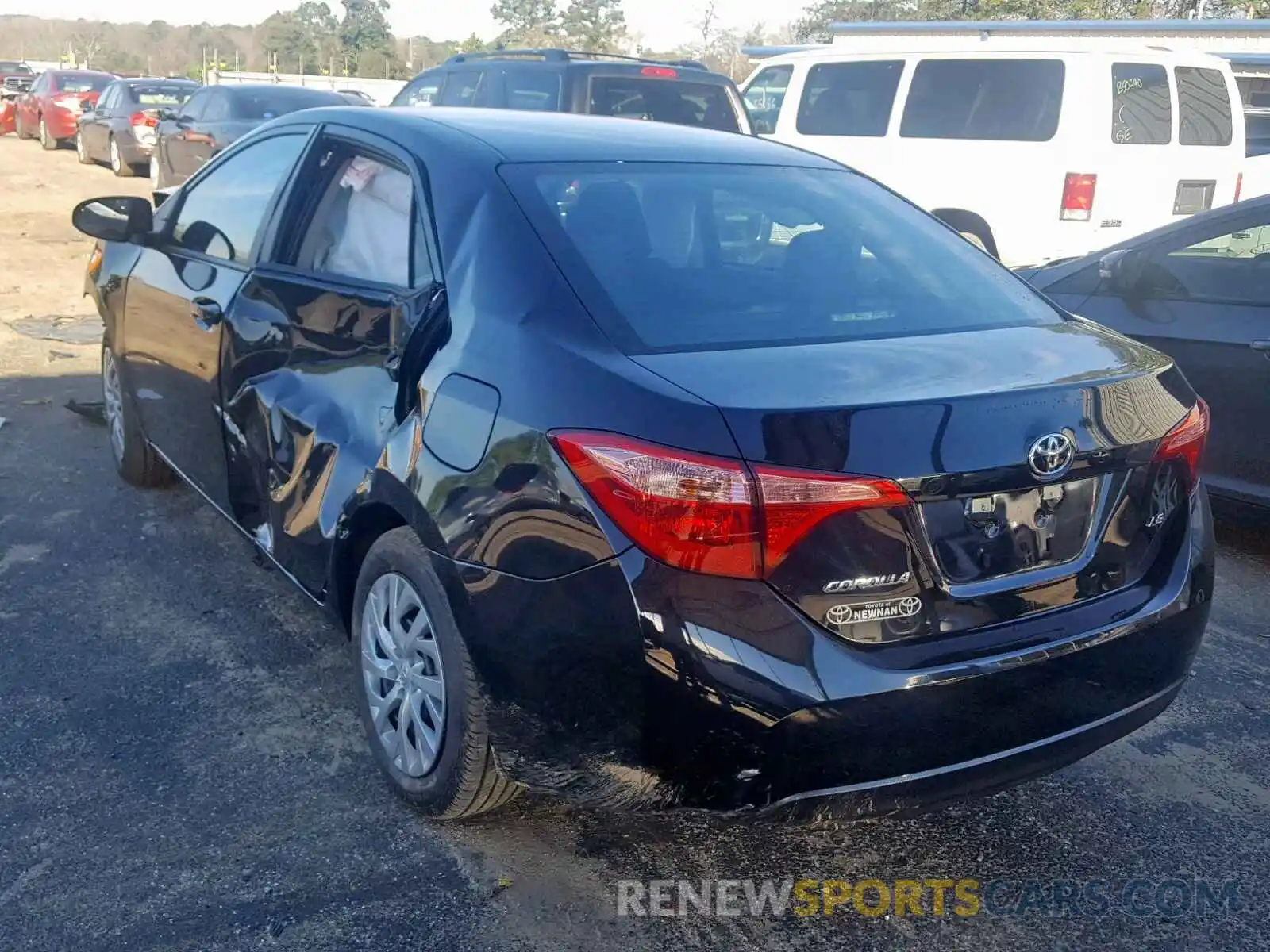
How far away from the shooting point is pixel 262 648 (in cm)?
398

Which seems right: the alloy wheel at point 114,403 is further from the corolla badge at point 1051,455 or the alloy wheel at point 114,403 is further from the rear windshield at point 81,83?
the rear windshield at point 81,83

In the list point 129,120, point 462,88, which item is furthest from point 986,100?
point 129,120

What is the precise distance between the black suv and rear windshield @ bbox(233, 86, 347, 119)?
4.81 metres

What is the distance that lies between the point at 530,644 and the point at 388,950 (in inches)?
27.8

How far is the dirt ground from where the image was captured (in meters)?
2.71

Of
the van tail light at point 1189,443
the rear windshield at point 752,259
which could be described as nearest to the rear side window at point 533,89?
the rear windshield at point 752,259

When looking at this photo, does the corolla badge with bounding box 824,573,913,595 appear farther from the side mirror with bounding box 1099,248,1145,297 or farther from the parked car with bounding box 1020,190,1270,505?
the side mirror with bounding box 1099,248,1145,297

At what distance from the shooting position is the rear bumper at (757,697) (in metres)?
2.32

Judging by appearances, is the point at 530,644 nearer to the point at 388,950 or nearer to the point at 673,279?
the point at 388,950

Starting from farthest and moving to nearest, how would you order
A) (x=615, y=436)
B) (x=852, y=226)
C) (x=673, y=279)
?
(x=852, y=226) < (x=673, y=279) < (x=615, y=436)

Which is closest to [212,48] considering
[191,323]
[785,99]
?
[785,99]

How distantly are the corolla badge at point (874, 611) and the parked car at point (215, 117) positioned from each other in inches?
509

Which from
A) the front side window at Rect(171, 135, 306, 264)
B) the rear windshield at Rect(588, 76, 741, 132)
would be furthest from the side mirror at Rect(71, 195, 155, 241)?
the rear windshield at Rect(588, 76, 741, 132)

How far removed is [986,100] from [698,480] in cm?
798
